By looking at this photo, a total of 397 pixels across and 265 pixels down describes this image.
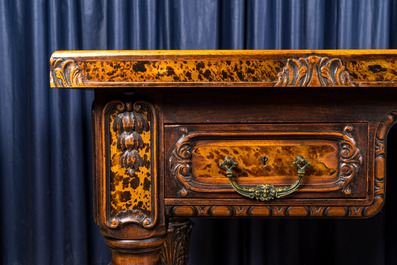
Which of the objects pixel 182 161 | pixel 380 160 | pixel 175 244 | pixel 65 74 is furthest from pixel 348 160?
pixel 65 74

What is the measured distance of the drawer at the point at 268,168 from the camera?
2.09 feet

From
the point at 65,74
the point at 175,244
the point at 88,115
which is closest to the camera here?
the point at 65,74

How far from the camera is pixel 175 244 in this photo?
0.79 meters

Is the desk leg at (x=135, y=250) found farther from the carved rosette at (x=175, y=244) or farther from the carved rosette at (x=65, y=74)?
the carved rosette at (x=65, y=74)

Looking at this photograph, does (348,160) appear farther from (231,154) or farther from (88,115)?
(88,115)

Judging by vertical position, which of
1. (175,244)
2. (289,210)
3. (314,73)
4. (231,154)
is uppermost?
(314,73)

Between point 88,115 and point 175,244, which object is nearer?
point 175,244

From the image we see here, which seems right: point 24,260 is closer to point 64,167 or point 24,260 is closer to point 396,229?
point 64,167

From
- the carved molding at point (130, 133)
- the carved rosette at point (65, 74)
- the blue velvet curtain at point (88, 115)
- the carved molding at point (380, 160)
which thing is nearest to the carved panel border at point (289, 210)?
the carved molding at point (380, 160)

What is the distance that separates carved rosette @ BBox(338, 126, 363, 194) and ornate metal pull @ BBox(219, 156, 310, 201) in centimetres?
7

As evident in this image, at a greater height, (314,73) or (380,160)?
(314,73)

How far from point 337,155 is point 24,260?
104 cm

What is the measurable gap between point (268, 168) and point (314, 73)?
178 mm

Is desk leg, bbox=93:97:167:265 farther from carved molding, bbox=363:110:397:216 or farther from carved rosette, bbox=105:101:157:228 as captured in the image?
carved molding, bbox=363:110:397:216
